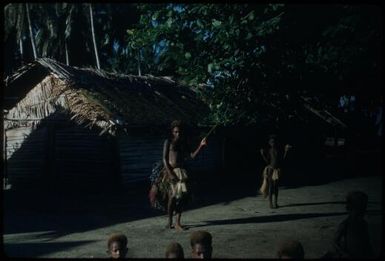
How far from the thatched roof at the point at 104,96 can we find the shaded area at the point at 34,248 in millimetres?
5667

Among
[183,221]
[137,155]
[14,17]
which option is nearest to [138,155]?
[137,155]

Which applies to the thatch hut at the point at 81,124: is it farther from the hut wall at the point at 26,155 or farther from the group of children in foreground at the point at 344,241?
the group of children in foreground at the point at 344,241

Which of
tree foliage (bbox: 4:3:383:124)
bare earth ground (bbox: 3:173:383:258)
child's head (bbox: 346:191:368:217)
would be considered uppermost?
tree foliage (bbox: 4:3:383:124)

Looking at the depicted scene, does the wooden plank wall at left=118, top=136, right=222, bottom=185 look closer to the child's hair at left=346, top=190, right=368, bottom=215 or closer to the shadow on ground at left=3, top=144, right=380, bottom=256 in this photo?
the shadow on ground at left=3, top=144, right=380, bottom=256

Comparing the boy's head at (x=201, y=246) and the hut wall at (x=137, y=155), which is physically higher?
the hut wall at (x=137, y=155)

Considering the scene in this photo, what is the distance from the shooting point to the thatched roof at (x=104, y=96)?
1325 centimetres

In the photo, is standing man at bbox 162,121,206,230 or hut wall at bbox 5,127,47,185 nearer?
standing man at bbox 162,121,206,230

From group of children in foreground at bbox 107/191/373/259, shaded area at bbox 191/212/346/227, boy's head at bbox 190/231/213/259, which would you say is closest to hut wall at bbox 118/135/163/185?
shaded area at bbox 191/212/346/227

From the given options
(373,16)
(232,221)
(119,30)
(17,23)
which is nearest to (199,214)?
(232,221)

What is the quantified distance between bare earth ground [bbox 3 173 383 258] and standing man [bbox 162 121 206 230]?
0.58 metres

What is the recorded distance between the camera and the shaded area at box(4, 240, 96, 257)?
22.6ft

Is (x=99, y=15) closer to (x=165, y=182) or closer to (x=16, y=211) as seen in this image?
(x=16, y=211)

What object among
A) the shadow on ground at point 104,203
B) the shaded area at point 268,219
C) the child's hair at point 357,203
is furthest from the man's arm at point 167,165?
the child's hair at point 357,203

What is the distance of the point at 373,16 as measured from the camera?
4.02 m
